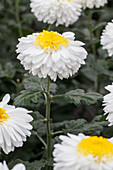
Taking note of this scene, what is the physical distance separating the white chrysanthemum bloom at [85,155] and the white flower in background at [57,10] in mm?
1219

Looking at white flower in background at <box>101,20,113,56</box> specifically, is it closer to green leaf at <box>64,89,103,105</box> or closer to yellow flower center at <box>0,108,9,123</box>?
green leaf at <box>64,89,103,105</box>

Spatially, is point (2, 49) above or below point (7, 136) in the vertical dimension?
above

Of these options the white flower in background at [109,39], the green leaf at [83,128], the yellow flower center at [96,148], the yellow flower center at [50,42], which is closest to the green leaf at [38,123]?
the green leaf at [83,128]

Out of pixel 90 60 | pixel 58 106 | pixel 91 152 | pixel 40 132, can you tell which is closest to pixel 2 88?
pixel 58 106

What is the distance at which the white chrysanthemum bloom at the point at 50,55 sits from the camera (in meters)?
1.36

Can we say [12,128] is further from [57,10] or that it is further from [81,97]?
[57,10]

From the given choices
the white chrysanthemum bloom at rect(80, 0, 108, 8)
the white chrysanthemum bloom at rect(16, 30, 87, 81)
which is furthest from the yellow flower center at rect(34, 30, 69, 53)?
the white chrysanthemum bloom at rect(80, 0, 108, 8)

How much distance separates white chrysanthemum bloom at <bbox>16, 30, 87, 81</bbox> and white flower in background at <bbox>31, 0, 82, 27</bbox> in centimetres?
66

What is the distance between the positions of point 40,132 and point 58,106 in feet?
2.43

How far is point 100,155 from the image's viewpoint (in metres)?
1.00

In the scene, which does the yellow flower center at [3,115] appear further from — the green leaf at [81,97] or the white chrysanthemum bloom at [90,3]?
the white chrysanthemum bloom at [90,3]

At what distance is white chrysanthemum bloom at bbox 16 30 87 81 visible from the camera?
4.47 ft

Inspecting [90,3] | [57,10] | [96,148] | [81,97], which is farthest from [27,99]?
[90,3]

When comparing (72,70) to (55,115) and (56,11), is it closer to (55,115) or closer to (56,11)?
(56,11)
